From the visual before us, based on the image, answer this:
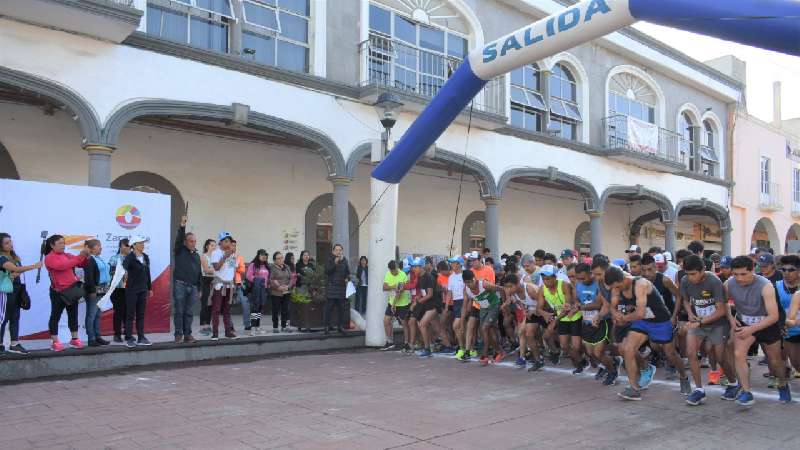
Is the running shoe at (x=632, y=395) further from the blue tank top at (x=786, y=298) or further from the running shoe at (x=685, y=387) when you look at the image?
the blue tank top at (x=786, y=298)

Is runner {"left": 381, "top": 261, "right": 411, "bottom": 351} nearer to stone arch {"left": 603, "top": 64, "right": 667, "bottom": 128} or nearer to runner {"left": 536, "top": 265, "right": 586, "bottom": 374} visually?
runner {"left": 536, "top": 265, "right": 586, "bottom": 374}

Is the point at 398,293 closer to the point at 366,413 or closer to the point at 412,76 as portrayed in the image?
the point at 366,413

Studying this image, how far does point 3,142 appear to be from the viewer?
38.6 feet

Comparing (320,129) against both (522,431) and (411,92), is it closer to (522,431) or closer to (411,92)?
(411,92)

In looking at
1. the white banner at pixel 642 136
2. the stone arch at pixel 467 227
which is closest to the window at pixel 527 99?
the stone arch at pixel 467 227

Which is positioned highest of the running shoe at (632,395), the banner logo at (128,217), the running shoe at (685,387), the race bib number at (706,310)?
the banner logo at (128,217)

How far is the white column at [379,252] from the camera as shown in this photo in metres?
11.2

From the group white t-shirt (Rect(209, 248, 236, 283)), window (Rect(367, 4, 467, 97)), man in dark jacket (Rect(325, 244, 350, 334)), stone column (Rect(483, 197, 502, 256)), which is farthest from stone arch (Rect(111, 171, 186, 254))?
stone column (Rect(483, 197, 502, 256))

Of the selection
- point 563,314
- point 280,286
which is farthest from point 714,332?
point 280,286

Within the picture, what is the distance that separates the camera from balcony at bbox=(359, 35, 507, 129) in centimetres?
1412

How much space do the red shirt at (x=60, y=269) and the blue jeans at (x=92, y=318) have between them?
0.47m

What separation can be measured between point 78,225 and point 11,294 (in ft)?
4.39

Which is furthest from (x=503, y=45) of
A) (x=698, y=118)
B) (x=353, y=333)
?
(x=698, y=118)

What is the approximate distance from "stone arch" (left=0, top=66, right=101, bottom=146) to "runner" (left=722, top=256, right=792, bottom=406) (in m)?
9.46
